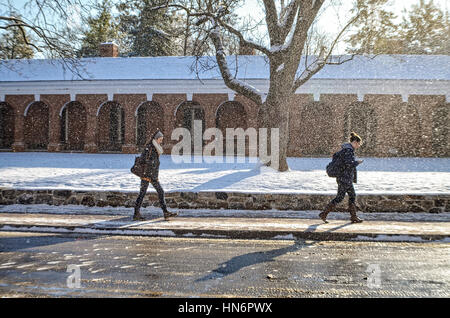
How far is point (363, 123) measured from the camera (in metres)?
22.3

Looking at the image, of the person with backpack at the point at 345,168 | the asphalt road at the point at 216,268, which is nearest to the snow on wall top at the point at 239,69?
the person with backpack at the point at 345,168

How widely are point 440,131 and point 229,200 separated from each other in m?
20.0

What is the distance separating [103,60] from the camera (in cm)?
2542

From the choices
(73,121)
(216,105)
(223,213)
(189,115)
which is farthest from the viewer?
(73,121)

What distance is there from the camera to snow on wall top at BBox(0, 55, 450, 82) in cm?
2167

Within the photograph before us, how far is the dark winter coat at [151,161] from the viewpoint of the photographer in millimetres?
6758

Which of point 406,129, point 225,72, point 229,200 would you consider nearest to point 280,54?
point 225,72

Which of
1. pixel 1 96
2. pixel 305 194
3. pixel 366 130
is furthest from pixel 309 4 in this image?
pixel 1 96

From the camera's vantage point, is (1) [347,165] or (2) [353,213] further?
(2) [353,213]

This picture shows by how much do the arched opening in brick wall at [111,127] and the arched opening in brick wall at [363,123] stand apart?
16.5 metres

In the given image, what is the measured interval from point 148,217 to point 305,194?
13.0ft

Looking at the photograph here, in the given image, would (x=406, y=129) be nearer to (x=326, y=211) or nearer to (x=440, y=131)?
(x=440, y=131)

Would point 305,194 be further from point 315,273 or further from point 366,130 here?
point 366,130

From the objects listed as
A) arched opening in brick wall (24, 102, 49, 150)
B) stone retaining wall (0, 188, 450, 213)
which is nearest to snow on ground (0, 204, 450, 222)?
stone retaining wall (0, 188, 450, 213)
